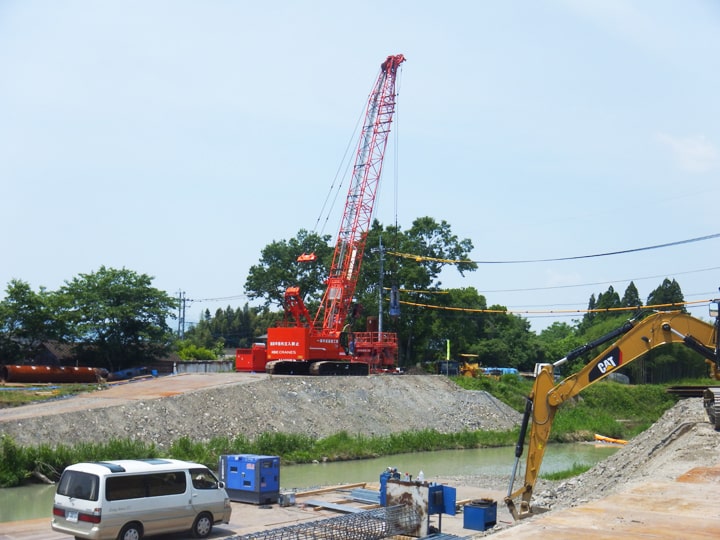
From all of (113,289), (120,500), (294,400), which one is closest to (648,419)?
(294,400)

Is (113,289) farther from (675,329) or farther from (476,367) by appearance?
(675,329)

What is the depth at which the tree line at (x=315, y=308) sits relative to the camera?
64250 mm

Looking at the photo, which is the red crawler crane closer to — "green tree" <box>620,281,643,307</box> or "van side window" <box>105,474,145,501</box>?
"van side window" <box>105,474,145,501</box>

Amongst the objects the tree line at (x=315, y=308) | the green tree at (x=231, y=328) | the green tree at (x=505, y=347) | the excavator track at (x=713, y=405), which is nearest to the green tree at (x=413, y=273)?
the tree line at (x=315, y=308)

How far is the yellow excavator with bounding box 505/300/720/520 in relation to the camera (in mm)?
20906

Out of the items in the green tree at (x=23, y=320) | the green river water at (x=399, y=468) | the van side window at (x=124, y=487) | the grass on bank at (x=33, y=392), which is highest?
the green tree at (x=23, y=320)

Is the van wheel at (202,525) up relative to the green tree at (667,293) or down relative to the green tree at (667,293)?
down

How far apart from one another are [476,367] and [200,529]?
5663cm

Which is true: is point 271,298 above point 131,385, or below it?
above

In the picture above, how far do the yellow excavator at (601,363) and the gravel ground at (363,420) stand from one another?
1534 millimetres

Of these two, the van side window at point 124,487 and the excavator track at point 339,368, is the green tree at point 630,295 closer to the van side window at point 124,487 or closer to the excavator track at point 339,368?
the excavator track at point 339,368

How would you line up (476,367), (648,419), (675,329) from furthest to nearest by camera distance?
(476,367) → (648,419) → (675,329)

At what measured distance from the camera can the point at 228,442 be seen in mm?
36750

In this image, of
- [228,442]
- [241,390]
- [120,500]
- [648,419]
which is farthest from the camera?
[648,419]
